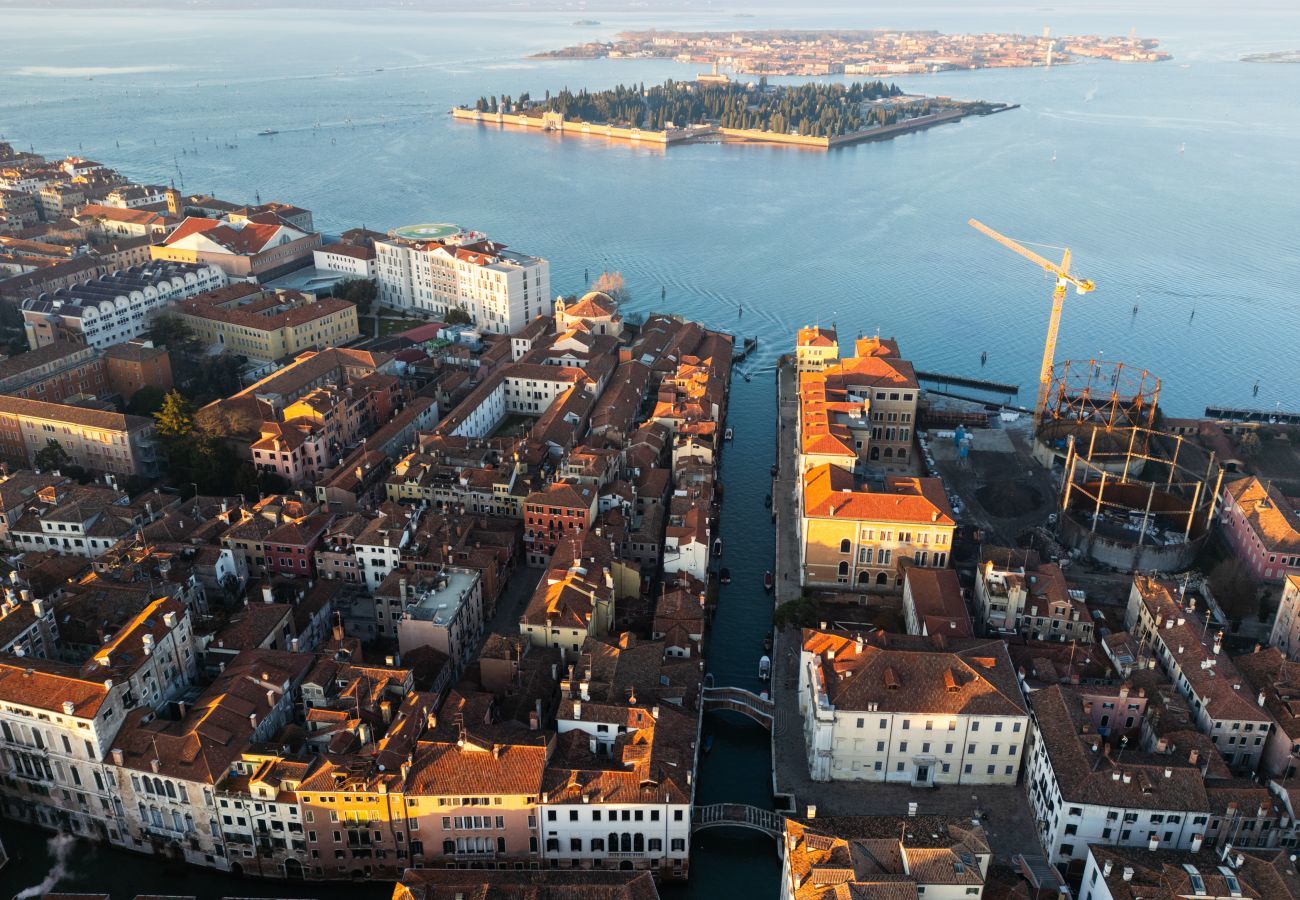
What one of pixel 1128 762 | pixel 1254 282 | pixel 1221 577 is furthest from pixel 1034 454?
pixel 1254 282

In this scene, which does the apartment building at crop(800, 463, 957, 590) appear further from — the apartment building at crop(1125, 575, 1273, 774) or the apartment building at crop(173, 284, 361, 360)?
the apartment building at crop(173, 284, 361, 360)

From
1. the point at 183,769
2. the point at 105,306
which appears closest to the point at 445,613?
the point at 183,769

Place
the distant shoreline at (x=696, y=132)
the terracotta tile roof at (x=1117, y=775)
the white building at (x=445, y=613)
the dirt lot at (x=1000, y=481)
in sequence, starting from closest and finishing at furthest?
the terracotta tile roof at (x=1117, y=775), the white building at (x=445, y=613), the dirt lot at (x=1000, y=481), the distant shoreline at (x=696, y=132)

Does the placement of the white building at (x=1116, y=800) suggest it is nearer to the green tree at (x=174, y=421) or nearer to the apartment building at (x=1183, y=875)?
the apartment building at (x=1183, y=875)

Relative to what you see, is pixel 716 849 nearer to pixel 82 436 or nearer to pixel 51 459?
pixel 51 459

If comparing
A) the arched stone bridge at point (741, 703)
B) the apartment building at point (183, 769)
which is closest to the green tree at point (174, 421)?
the apartment building at point (183, 769)
